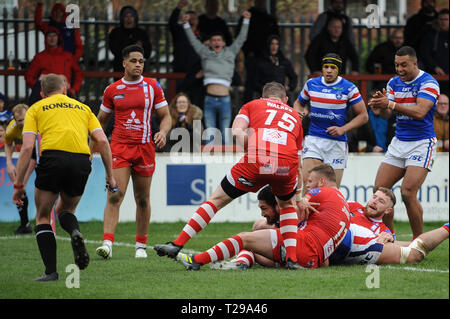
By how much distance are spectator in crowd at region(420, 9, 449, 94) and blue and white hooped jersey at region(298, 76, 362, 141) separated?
16.5 feet

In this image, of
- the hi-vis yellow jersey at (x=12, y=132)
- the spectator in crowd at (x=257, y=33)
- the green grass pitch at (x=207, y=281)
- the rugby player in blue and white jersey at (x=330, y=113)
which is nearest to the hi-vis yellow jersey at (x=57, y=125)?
the green grass pitch at (x=207, y=281)

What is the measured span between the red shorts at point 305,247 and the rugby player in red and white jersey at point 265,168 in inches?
2.7

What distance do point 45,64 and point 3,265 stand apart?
18.5 ft

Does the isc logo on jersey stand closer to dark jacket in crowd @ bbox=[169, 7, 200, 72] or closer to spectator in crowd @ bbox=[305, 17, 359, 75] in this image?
dark jacket in crowd @ bbox=[169, 7, 200, 72]

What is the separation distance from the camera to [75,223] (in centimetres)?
769

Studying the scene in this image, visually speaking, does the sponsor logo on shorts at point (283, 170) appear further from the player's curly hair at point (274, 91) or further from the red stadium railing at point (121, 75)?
the red stadium railing at point (121, 75)

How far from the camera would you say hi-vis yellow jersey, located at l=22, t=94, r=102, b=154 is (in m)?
7.57

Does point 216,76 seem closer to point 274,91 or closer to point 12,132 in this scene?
point 12,132

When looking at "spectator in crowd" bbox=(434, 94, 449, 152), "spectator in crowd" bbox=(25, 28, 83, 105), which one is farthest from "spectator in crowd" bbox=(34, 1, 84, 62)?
"spectator in crowd" bbox=(434, 94, 449, 152)

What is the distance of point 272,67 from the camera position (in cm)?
1455

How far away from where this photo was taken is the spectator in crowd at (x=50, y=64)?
13766 mm

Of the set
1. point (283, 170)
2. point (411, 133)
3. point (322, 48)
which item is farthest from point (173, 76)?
point (283, 170)
